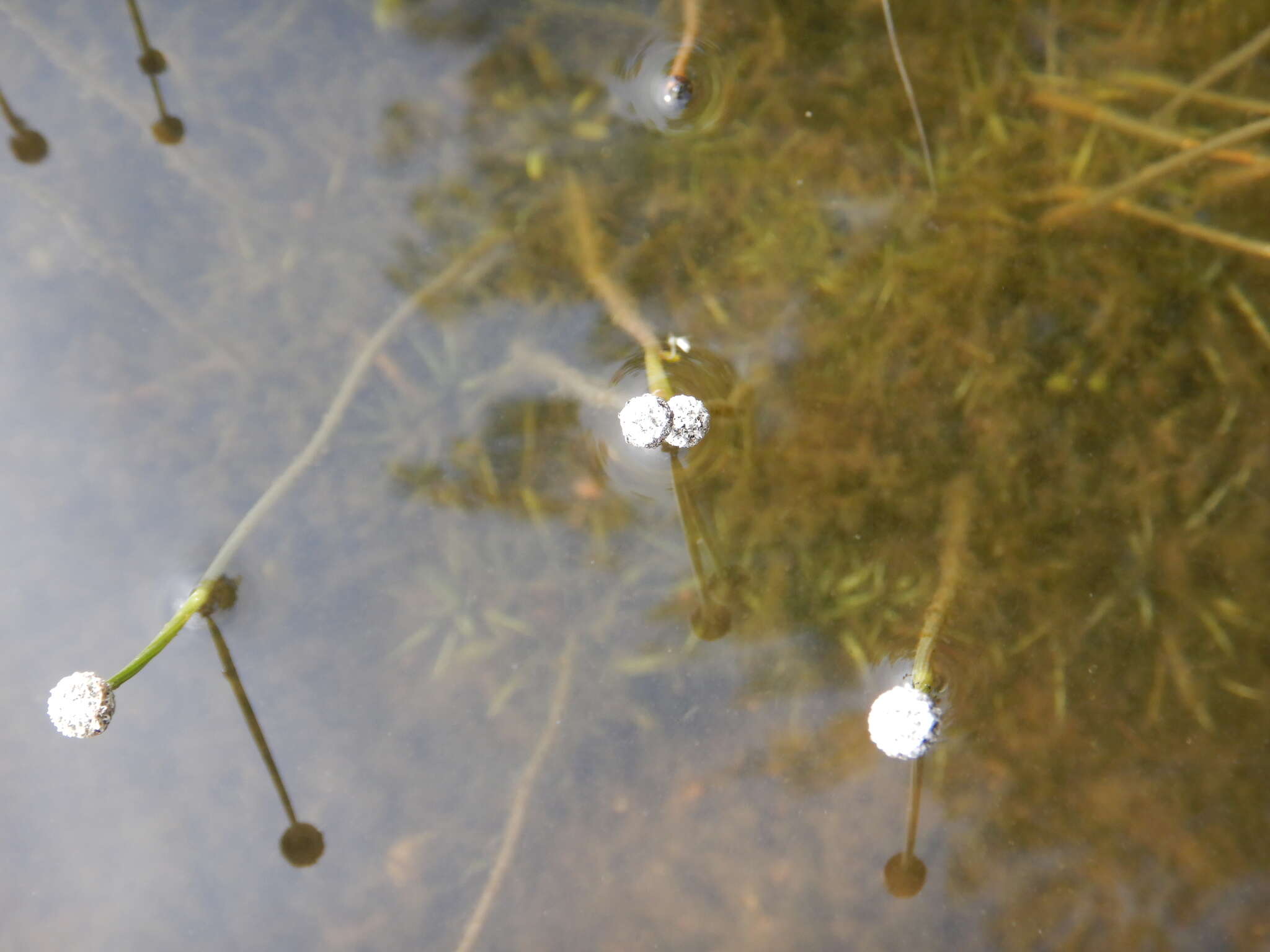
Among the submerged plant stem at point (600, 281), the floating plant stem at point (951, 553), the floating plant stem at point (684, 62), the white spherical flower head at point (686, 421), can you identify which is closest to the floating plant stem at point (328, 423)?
the submerged plant stem at point (600, 281)

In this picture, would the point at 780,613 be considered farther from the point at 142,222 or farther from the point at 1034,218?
the point at 142,222

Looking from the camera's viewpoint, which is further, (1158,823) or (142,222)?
(142,222)

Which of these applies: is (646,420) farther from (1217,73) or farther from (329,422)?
(1217,73)

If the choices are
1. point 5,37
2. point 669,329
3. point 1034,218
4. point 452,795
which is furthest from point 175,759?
point 1034,218

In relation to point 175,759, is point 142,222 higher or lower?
higher

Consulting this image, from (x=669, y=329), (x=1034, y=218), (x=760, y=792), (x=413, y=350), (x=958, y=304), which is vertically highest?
(x=1034, y=218)

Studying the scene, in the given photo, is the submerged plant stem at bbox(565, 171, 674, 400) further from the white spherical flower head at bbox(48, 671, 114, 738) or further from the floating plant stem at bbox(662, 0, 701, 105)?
the white spherical flower head at bbox(48, 671, 114, 738)
